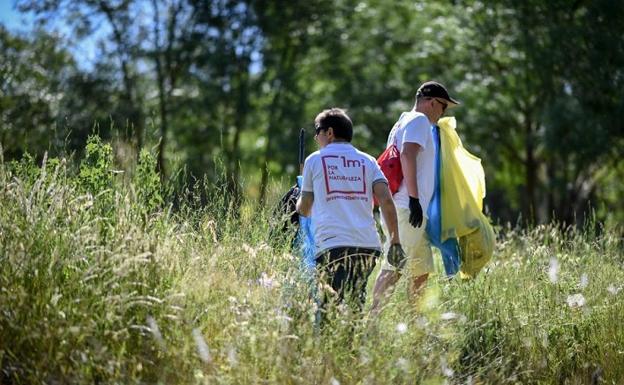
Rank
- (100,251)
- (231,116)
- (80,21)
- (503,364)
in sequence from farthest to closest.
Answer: (231,116), (80,21), (503,364), (100,251)

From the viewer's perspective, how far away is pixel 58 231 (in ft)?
19.6

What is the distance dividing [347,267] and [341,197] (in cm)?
45

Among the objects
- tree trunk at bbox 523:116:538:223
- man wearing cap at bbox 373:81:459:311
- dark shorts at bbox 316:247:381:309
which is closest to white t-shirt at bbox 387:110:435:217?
man wearing cap at bbox 373:81:459:311

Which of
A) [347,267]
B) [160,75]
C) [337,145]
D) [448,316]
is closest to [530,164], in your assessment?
[160,75]

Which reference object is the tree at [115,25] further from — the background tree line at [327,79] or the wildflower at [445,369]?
the wildflower at [445,369]

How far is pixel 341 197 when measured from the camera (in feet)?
22.2

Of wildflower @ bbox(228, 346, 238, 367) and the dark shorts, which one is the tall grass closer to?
wildflower @ bbox(228, 346, 238, 367)

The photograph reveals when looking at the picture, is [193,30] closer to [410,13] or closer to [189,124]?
[189,124]

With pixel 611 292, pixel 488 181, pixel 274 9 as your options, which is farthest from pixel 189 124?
pixel 611 292

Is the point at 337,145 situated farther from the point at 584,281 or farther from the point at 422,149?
the point at 584,281

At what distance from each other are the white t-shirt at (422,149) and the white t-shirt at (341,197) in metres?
0.80

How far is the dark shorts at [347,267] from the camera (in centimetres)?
648

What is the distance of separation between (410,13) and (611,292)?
23.9m

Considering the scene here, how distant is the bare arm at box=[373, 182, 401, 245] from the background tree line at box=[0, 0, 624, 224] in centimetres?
1516
